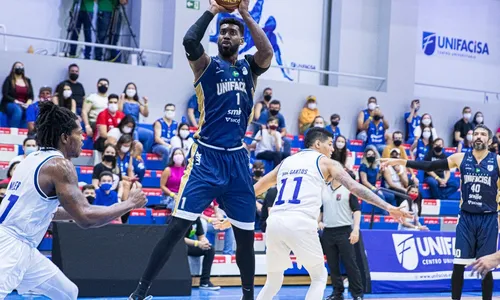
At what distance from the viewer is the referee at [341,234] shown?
10.7m

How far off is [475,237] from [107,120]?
307 inches

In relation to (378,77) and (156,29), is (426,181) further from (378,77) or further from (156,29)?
(156,29)

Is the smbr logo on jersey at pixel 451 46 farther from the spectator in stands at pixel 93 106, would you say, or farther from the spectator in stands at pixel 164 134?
the spectator in stands at pixel 93 106

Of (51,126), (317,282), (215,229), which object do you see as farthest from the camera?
(215,229)

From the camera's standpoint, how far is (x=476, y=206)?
930 centimetres

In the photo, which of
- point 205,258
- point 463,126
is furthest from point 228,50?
point 463,126

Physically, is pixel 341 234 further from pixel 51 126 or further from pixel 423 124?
pixel 423 124

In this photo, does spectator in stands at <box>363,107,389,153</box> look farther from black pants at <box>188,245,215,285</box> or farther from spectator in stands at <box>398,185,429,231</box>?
black pants at <box>188,245,215,285</box>

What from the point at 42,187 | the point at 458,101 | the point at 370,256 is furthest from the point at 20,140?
the point at 458,101

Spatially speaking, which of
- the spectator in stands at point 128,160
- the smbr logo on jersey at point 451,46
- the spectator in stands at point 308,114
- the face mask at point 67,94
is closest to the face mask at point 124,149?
the spectator in stands at point 128,160

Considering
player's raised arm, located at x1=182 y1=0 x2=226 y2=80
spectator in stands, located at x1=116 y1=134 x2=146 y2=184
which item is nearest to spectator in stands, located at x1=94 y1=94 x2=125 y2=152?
spectator in stands, located at x1=116 y1=134 x2=146 y2=184

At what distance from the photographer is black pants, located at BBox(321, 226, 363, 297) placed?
1068cm

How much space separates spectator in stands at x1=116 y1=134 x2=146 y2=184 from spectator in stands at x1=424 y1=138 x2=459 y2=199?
768 cm

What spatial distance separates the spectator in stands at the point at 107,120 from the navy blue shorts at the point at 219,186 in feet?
26.2
